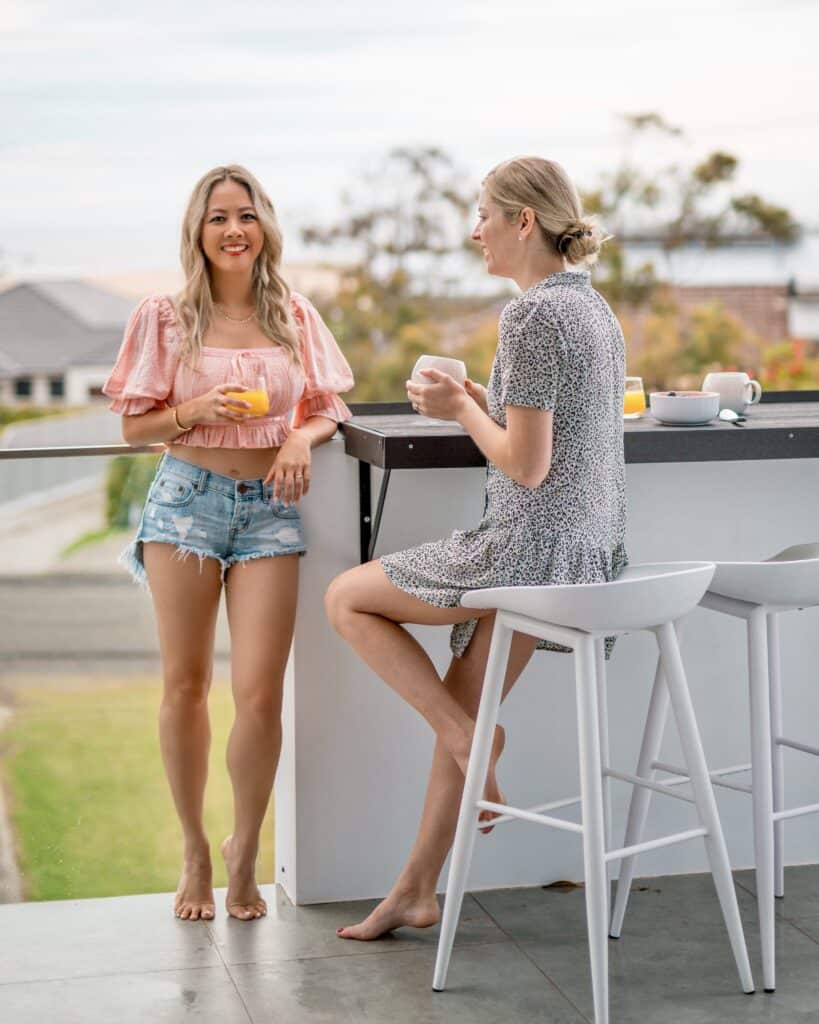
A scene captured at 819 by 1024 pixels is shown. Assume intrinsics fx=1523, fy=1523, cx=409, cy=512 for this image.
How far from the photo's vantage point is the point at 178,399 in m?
3.13

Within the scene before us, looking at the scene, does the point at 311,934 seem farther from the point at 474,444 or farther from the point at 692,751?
the point at 474,444

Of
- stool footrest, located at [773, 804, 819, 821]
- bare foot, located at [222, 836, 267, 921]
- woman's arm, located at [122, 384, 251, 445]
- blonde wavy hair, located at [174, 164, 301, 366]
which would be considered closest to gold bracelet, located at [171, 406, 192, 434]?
woman's arm, located at [122, 384, 251, 445]

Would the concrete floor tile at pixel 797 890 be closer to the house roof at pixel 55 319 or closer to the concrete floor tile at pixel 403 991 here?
the concrete floor tile at pixel 403 991

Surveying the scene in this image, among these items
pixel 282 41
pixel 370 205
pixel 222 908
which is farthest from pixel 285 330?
pixel 282 41

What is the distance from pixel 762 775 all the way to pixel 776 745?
15.1 inches

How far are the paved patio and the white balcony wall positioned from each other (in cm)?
11

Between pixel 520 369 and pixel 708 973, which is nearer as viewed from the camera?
pixel 520 369

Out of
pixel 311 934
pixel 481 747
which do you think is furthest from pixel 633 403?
pixel 311 934

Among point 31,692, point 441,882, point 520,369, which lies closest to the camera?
point 520,369

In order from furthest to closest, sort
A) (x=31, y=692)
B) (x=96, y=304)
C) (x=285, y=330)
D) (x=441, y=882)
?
(x=96, y=304) < (x=31, y=692) < (x=441, y=882) < (x=285, y=330)

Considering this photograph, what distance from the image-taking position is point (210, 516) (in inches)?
123

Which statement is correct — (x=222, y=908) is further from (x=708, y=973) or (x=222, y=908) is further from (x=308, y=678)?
(x=708, y=973)

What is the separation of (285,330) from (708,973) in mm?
1539

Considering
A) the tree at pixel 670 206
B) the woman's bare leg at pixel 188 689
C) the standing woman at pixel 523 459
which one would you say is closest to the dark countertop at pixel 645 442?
the standing woman at pixel 523 459
